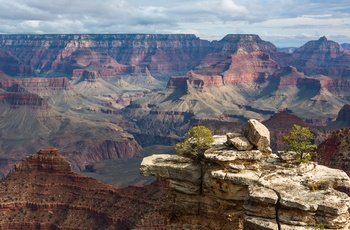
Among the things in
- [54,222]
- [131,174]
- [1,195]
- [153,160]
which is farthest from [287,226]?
[131,174]

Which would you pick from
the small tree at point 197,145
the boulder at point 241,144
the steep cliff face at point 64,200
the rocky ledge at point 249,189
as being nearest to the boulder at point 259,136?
the rocky ledge at point 249,189

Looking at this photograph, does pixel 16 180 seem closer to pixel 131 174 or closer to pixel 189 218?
pixel 131 174

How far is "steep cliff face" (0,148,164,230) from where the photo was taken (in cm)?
8188

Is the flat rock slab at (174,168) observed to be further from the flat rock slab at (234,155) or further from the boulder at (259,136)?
the boulder at (259,136)

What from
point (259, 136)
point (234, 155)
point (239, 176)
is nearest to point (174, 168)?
point (234, 155)

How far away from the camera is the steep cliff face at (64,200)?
81875mm

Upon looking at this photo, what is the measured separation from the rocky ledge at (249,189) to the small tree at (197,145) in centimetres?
71

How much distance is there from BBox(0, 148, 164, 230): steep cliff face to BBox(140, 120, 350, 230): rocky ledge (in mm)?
42820

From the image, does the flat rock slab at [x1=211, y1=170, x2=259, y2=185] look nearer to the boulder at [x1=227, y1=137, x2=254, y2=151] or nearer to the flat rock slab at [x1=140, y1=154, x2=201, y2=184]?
the boulder at [x1=227, y1=137, x2=254, y2=151]

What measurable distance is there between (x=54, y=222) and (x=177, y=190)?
57.6 meters

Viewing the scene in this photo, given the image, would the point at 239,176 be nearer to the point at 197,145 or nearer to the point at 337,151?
the point at 197,145

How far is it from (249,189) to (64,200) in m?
67.3

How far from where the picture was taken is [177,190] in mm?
35531

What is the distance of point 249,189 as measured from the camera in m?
29.2
